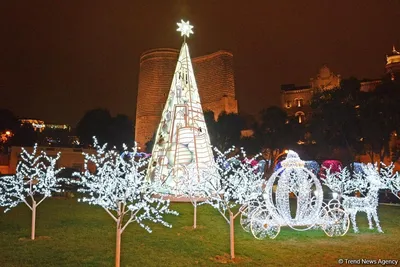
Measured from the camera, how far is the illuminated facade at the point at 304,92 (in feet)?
176

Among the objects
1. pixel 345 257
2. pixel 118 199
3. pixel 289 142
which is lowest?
pixel 345 257

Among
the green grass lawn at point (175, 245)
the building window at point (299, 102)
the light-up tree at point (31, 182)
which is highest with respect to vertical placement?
the building window at point (299, 102)

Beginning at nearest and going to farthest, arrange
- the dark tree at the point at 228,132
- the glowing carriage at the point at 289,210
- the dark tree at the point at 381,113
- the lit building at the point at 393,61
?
the glowing carriage at the point at 289,210, the dark tree at the point at 381,113, the dark tree at the point at 228,132, the lit building at the point at 393,61

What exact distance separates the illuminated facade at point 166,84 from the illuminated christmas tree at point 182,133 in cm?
3486

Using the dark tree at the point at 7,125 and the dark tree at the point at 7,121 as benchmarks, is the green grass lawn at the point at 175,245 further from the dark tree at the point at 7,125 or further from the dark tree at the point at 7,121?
the dark tree at the point at 7,121

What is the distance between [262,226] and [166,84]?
5130 cm

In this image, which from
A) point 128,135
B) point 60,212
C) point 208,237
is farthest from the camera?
point 128,135

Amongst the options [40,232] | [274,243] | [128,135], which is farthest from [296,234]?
[128,135]

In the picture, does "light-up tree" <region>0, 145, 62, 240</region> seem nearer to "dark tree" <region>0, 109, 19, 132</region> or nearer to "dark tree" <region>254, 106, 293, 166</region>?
"dark tree" <region>254, 106, 293, 166</region>

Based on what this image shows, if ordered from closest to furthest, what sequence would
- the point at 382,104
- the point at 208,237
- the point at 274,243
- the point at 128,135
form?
the point at 274,243, the point at 208,237, the point at 382,104, the point at 128,135

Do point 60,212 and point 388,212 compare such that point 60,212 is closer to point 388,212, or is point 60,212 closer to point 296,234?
point 296,234

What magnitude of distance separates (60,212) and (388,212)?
1556 cm

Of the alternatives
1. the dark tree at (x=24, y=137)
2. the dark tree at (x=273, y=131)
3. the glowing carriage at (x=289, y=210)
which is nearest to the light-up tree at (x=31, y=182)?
the glowing carriage at (x=289, y=210)

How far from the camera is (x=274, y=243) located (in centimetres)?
1144
